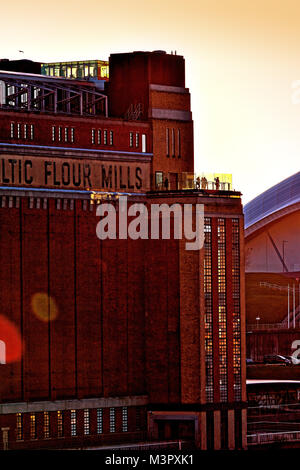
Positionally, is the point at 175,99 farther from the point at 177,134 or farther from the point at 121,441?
the point at 121,441

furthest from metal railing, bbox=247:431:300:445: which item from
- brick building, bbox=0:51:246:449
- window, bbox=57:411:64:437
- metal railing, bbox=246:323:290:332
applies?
metal railing, bbox=246:323:290:332

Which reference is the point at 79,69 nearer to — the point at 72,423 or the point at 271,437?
the point at 72,423

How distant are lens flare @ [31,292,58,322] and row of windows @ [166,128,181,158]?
1462cm

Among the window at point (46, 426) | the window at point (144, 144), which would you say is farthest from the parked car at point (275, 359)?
the window at point (46, 426)

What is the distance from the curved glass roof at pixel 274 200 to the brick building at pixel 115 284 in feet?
232

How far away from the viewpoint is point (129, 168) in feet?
370

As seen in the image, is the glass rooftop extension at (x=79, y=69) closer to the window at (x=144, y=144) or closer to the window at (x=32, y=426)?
the window at (x=144, y=144)

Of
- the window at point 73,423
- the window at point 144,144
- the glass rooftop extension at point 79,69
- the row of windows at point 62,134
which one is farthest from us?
the glass rooftop extension at point 79,69

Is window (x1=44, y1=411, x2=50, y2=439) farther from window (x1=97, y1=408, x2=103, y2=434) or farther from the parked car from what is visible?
the parked car

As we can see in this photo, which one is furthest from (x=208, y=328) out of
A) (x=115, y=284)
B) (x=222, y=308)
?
(x=115, y=284)

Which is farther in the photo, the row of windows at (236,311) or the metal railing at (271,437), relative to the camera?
the metal railing at (271,437)

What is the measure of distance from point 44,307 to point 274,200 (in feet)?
282

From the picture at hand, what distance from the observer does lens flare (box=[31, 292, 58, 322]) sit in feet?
355

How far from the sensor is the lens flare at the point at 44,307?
108 metres
